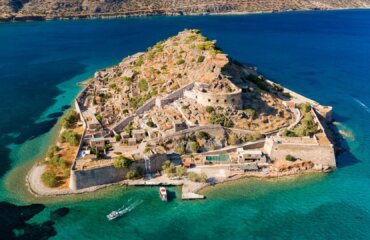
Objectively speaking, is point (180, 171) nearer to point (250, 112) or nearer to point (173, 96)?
point (250, 112)

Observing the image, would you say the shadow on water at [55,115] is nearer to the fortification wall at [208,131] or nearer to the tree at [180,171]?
the fortification wall at [208,131]

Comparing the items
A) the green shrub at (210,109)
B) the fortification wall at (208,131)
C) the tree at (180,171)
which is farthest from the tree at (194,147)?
the green shrub at (210,109)

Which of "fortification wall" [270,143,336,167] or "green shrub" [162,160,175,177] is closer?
"green shrub" [162,160,175,177]

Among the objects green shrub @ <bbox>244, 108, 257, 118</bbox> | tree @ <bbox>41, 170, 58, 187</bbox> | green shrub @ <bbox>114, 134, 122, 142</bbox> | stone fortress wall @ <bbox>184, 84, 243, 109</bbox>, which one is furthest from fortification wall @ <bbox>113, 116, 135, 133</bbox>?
green shrub @ <bbox>244, 108, 257, 118</bbox>

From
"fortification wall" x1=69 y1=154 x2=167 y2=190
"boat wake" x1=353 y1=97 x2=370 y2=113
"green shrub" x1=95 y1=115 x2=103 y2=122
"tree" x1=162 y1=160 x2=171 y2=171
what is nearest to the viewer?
"fortification wall" x1=69 y1=154 x2=167 y2=190

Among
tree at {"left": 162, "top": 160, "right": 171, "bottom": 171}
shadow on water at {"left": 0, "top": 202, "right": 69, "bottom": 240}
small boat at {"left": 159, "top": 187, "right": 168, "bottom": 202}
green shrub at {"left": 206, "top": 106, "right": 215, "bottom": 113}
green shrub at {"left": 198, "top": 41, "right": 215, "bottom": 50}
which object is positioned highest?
green shrub at {"left": 198, "top": 41, "right": 215, "bottom": 50}

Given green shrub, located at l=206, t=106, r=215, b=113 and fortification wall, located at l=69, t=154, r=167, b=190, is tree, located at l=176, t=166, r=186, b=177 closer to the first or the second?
fortification wall, located at l=69, t=154, r=167, b=190

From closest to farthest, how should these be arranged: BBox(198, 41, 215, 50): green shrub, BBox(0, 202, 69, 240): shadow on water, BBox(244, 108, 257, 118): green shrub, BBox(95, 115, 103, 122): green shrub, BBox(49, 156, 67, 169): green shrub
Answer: BBox(0, 202, 69, 240): shadow on water < BBox(49, 156, 67, 169): green shrub < BBox(244, 108, 257, 118): green shrub < BBox(95, 115, 103, 122): green shrub < BBox(198, 41, 215, 50): green shrub
